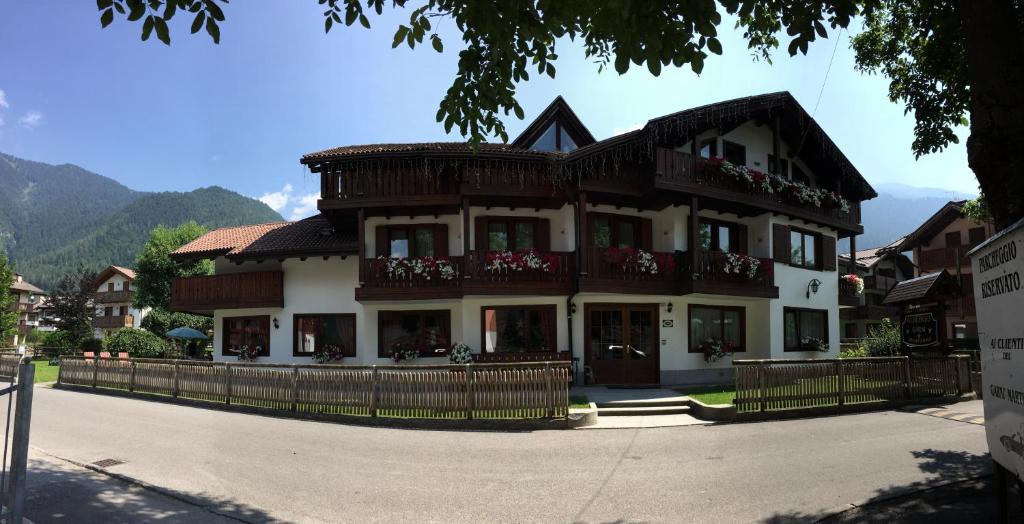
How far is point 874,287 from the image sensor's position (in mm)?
44875

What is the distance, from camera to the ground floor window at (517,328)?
59.7ft

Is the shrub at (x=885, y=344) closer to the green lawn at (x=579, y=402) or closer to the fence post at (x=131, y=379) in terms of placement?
the green lawn at (x=579, y=402)

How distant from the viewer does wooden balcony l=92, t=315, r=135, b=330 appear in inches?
→ 2559

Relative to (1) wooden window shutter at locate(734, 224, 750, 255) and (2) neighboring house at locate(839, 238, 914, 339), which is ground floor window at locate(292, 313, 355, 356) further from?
(2) neighboring house at locate(839, 238, 914, 339)

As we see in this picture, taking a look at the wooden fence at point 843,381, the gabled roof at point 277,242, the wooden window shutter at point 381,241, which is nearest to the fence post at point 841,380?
the wooden fence at point 843,381

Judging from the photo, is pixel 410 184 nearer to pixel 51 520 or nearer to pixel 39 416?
pixel 39 416

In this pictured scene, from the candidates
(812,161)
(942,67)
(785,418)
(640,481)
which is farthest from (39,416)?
(812,161)

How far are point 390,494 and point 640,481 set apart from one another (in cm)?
305

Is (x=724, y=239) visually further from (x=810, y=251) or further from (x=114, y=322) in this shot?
(x=114, y=322)

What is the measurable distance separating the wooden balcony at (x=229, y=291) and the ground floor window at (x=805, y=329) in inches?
730

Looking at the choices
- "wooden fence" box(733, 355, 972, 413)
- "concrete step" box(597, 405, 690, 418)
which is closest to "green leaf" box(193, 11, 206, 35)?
"concrete step" box(597, 405, 690, 418)

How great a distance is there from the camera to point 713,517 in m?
5.83

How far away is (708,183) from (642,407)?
8.54m

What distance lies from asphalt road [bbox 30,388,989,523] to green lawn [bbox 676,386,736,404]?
6.95ft
